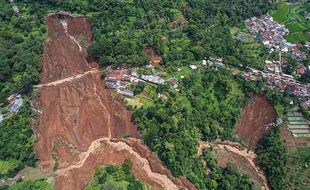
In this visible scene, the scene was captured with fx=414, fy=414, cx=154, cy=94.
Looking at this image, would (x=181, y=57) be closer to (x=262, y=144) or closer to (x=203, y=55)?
(x=203, y=55)

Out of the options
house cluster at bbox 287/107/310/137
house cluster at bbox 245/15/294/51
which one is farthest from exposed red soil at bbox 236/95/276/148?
house cluster at bbox 245/15/294/51

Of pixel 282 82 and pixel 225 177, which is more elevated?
pixel 282 82

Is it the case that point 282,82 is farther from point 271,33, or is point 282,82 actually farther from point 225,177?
point 225,177

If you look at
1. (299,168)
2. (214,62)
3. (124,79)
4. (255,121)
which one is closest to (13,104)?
(124,79)

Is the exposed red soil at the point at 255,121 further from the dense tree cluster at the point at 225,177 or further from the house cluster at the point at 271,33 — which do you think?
the house cluster at the point at 271,33

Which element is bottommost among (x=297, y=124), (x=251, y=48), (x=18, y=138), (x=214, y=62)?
(x=297, y=124)

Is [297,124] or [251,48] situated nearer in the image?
[297,124]
